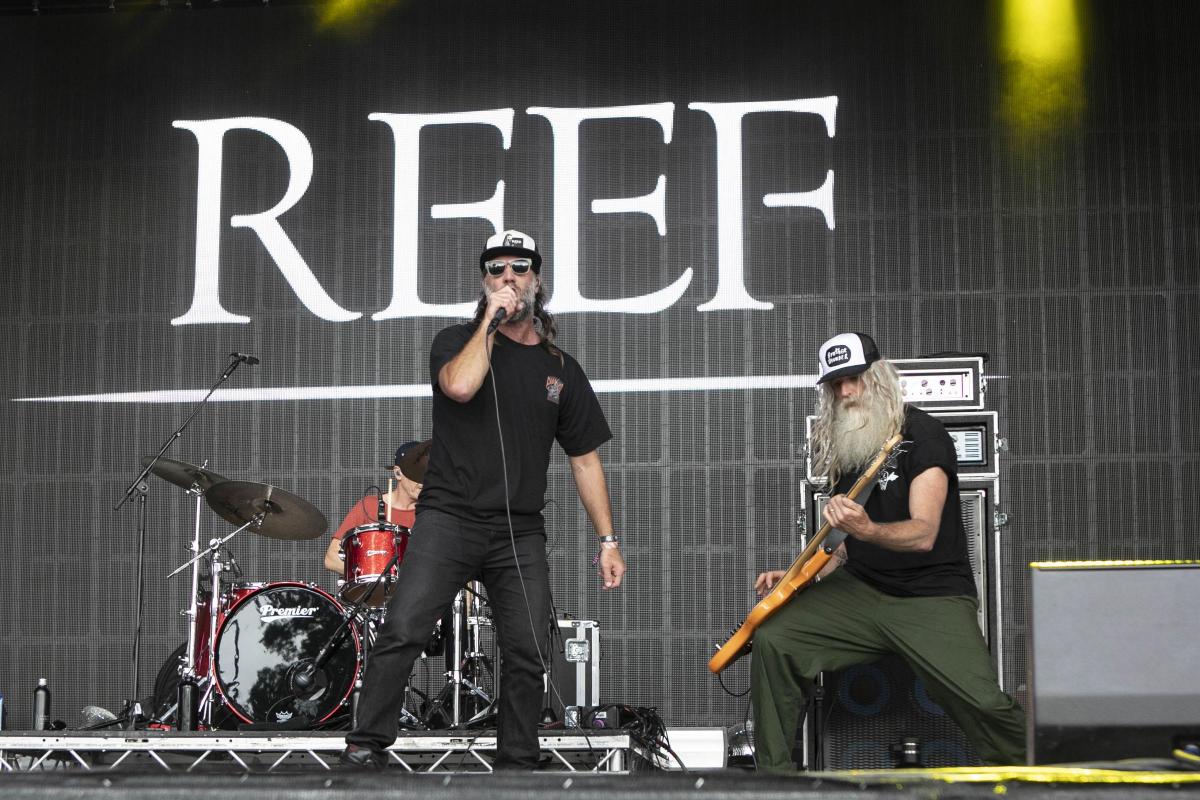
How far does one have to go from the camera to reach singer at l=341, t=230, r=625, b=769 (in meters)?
3.56

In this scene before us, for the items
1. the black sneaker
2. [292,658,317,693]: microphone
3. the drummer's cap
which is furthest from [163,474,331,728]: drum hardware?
the black sneaker

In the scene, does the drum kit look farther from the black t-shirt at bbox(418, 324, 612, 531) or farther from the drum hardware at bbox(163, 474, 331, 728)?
the black t-shirt at bbox(418, 324, 612, 531)

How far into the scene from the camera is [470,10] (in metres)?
7.13

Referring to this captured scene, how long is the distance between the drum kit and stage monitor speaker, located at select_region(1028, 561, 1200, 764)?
160 inches

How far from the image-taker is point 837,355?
4297mm

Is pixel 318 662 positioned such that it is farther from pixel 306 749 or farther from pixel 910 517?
pixel 910 517

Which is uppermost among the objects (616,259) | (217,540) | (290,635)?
(616,259)

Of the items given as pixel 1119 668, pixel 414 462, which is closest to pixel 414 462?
pixel 414 462

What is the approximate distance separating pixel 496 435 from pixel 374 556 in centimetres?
191

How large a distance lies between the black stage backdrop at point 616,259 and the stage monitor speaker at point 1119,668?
4985 millimetres

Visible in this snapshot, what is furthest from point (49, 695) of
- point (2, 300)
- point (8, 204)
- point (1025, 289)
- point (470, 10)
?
point (1025, 289)

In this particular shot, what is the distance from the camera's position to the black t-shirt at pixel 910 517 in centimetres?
405

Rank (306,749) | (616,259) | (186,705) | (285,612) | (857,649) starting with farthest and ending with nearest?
(616,259) < (285,612) < (186,705) < (306,749) < (857,649)

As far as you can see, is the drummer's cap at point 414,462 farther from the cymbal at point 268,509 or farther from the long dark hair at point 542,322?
the long dark hair at point 542,322
